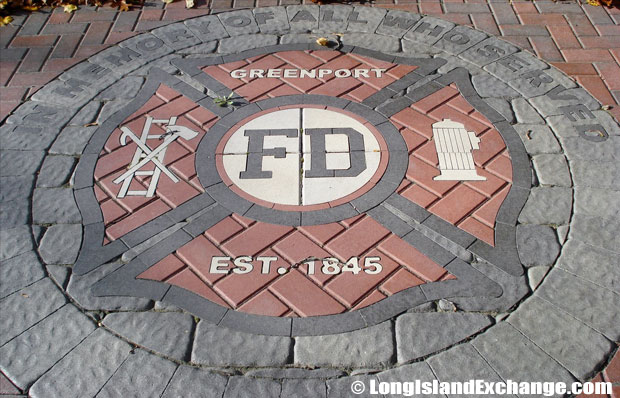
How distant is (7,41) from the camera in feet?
16.5

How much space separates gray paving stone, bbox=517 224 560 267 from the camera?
3.20 meters

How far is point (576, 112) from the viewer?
4121mm

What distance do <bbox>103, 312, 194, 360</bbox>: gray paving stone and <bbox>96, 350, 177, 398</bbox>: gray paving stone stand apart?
6 cm

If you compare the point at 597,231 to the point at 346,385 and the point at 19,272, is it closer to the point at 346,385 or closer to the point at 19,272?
the point at 346,385

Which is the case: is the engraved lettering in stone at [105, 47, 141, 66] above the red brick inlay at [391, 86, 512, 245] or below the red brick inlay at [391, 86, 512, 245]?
above

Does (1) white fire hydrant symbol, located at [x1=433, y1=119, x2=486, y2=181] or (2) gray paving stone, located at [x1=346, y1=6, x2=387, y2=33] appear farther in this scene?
(2) gray paving stone, located at [x1=346, y1=6, x2=387, y2=33]

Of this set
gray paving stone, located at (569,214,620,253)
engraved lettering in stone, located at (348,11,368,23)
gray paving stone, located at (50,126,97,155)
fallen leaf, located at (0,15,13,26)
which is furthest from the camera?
fallen leaf, located at (0,15,13,26)

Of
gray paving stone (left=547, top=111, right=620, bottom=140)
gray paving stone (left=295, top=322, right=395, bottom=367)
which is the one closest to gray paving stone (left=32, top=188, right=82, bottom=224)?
gray paving stone (left=295, top=322, right=395, bottom=367)

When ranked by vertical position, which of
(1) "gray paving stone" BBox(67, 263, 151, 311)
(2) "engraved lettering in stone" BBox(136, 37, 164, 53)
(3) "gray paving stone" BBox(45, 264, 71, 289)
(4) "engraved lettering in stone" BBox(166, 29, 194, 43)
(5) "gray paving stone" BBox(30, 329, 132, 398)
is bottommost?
(5) "gray paving stone" BBox(30, 329, 132, 398)

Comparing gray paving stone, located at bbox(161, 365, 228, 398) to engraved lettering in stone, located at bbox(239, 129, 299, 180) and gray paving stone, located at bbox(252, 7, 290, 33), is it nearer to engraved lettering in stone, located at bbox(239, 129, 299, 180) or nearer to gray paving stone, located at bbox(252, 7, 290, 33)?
engraved lettering in stone, located at bbox(239, 129, 299, 180)

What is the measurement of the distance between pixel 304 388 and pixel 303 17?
3.47m

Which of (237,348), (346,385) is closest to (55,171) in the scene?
(237,348)

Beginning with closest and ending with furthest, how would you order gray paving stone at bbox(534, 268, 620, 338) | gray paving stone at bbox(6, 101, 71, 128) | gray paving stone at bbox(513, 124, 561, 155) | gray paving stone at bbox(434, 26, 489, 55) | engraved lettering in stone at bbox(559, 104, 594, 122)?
1. gray paving stone at bbox(534, 268, 620, 338)
2. gray paving stone at bbox(513, 124, 561, 155)
3. engraved lettering in stone at bbox(559, 104, 594, 122)
4. gray paving stone at bbox(6, 101, 71, 128)
5. gray paving stone at bbox(434, 26, 489, 55)

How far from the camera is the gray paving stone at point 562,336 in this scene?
2.75 meters
